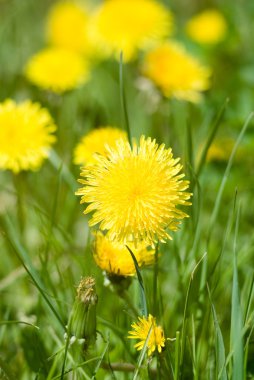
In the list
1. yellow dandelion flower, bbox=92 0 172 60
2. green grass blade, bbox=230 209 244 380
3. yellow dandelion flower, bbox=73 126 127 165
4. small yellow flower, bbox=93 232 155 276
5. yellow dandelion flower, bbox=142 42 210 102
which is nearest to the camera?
green grass blade, bbox=230 209 244 380

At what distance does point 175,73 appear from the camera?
1646 mm

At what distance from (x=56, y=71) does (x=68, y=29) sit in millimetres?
775

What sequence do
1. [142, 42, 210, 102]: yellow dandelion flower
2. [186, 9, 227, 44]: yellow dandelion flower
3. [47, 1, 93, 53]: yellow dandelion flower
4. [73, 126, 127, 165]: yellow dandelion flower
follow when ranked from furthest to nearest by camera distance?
[47, 1, 93, 53]: yellow dandelion flower → [186, 9, 227, 44]: yellow dandelion flower → [142, 42, 210, 102]: yellow dandelion flower → [73, 126, 127, 165]: yellow dandelion flower

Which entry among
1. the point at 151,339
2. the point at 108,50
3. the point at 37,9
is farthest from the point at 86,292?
the point at 37,9

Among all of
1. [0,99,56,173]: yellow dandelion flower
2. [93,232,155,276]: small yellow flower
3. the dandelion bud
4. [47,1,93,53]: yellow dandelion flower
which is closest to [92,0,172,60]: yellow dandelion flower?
[47,1,93,53]: yellow dandelion flower

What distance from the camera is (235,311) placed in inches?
27.7

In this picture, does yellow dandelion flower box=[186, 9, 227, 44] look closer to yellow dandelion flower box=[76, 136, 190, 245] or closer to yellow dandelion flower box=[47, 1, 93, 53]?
yellow dandelion flower box=[47, 1, 93, 53]

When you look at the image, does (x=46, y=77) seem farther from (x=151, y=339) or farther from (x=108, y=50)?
(x=151, y=339)

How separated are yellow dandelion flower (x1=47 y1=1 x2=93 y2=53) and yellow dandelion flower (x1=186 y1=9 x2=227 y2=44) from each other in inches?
16.2

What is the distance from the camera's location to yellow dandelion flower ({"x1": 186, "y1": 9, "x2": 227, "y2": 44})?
79.2 inches

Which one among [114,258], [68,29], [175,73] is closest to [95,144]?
[114,258]

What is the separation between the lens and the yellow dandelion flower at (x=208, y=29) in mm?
2012

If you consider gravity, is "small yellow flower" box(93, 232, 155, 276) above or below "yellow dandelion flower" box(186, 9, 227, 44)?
below

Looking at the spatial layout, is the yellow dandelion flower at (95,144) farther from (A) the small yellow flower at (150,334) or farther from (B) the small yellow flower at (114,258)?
(A) the small yellow flower at (150,334)
